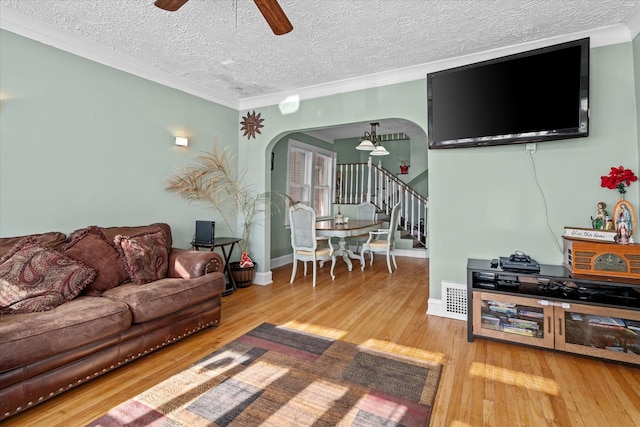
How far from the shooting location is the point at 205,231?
12.4ft

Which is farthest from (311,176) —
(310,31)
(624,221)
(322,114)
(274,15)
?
(624,221)

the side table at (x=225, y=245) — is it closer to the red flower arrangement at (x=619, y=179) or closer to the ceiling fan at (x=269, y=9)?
the ceiling fan at (x=269, y=9)

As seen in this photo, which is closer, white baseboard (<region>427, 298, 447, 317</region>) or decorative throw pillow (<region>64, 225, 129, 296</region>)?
decorative throw pillow (<region>64, 225, 129, 296</region>)

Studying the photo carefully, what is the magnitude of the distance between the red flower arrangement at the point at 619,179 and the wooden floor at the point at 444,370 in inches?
54.6

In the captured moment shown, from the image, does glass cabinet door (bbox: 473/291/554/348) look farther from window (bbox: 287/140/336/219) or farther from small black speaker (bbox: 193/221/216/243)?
window (bbox: 287/140/336/219)

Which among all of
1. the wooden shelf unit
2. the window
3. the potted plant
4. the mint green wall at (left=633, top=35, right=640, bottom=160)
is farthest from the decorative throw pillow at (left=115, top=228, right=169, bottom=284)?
the mint green wall at (left=633, top=35, right=640, bottom=160)

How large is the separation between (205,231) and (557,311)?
11.8 ft

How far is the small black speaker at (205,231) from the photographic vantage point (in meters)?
3.74

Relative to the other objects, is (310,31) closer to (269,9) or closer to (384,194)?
(269,9)

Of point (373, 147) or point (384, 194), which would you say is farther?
point (384, 194)

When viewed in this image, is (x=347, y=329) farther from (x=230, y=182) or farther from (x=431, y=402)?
(x=230, y=182)

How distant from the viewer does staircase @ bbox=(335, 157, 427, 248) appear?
661 centimetres

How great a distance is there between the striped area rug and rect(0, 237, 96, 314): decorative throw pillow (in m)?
0.94

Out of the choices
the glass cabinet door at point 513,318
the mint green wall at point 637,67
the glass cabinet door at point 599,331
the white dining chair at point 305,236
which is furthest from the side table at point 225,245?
the mint green wall at point 637,67
